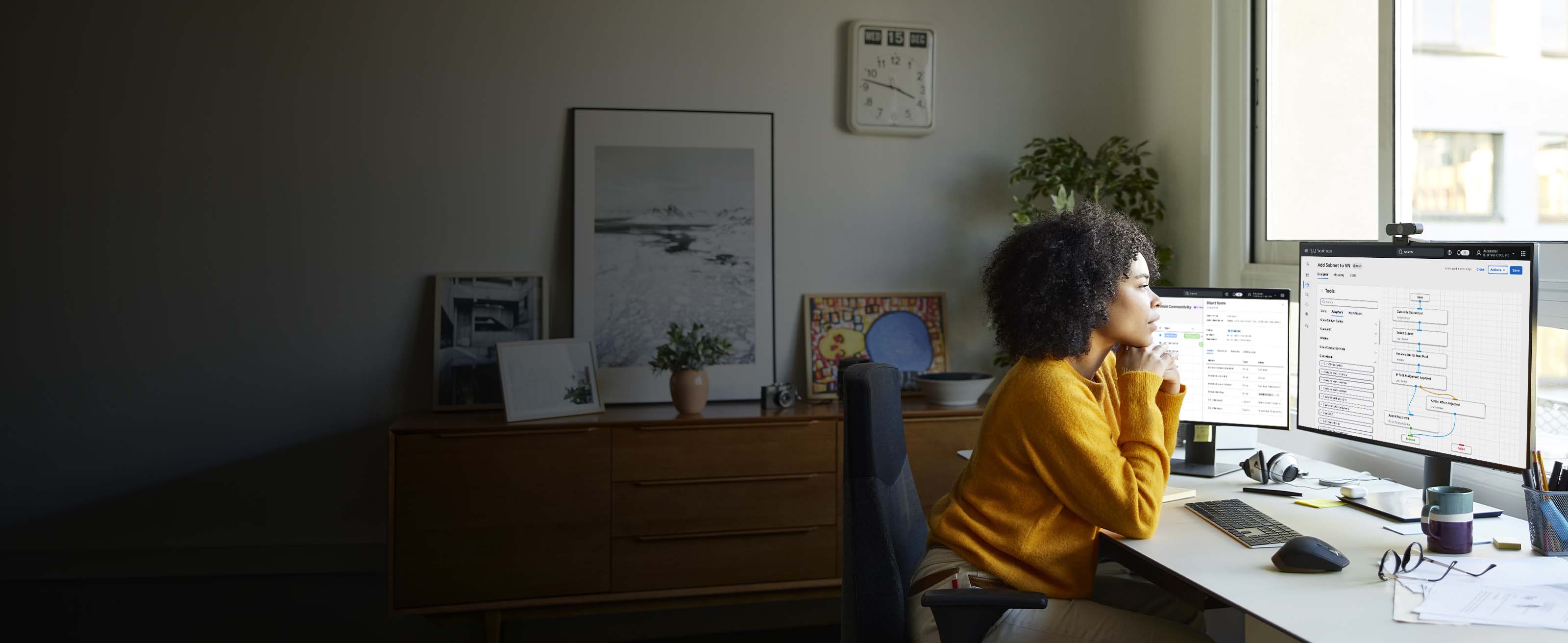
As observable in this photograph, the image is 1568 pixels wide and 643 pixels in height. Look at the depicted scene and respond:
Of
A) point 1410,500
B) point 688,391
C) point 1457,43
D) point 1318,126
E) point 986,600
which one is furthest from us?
point 688,391

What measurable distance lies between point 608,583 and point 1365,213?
2.33m

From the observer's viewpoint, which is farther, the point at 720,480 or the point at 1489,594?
the point at 720,480

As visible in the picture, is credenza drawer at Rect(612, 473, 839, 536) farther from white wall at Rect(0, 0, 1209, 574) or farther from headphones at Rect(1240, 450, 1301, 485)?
headphones at Rect(1240, 450, 1301, 485)

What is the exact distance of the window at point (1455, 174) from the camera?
7.41 ft

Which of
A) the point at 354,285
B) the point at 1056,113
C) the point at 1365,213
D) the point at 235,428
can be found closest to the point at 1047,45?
the point at 1056,113

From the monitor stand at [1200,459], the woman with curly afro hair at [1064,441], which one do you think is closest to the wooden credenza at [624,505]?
the monitor stand at [1200,459]

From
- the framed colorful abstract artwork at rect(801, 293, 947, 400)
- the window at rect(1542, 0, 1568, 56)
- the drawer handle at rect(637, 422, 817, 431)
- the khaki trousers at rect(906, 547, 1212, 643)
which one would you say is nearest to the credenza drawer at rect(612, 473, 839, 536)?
the drawer handle at rect(637, 422, 817, 431)

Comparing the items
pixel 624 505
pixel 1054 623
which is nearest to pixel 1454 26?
pixel 1054 623

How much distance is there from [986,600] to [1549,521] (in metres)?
0.94

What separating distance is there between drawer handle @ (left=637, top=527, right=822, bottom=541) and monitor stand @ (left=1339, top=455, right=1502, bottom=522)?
153 cm

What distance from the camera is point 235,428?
10.3 feet

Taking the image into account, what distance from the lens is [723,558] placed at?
299cm

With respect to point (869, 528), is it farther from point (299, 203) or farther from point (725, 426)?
point (299, 203)

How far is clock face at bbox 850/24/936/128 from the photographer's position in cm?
340
